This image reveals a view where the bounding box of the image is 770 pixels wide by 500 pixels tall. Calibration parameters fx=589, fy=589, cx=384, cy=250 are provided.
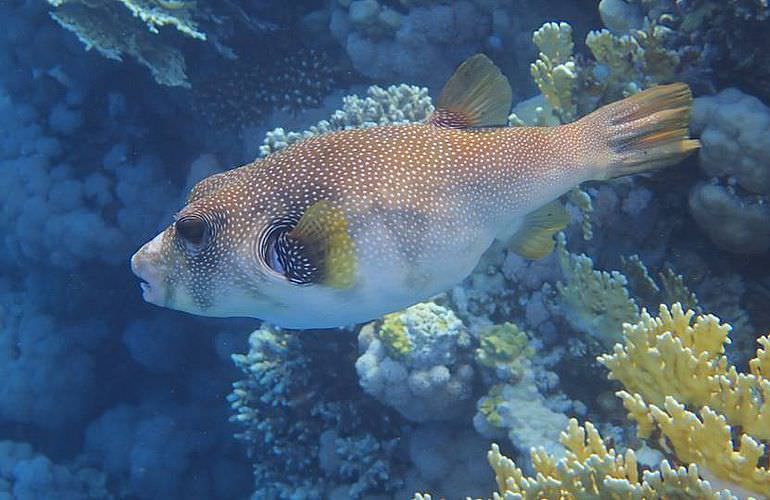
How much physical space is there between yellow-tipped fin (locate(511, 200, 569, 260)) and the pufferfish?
0.04 feet

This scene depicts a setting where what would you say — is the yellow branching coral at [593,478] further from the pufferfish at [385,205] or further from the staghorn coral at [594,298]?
the staghorn coral at [594,298]

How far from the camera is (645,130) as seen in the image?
331cm

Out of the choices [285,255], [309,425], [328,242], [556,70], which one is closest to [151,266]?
[285,255]

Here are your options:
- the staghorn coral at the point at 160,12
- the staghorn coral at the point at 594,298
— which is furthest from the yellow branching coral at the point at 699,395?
the staghorn coral at the point at 160,12

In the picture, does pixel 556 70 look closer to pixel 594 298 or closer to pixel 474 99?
pixel 474 99

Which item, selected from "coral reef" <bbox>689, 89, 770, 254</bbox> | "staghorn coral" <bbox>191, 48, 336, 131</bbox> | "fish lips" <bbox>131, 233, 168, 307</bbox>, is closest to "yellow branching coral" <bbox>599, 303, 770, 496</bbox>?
"coral reef" <bbox>689, 89, 770, 254</bbox>

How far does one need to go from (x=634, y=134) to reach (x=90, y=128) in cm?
790

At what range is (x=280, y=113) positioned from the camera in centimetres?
764

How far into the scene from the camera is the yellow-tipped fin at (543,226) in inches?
138

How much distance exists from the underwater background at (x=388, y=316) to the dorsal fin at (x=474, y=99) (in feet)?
4.25

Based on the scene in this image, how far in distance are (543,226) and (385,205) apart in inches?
43.0

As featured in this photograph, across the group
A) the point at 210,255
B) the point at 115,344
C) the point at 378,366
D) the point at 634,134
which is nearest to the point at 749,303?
the point at 634,134

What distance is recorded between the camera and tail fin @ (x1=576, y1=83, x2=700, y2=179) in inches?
128

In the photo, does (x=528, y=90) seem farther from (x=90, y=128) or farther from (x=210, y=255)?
(x=90, y=128)
